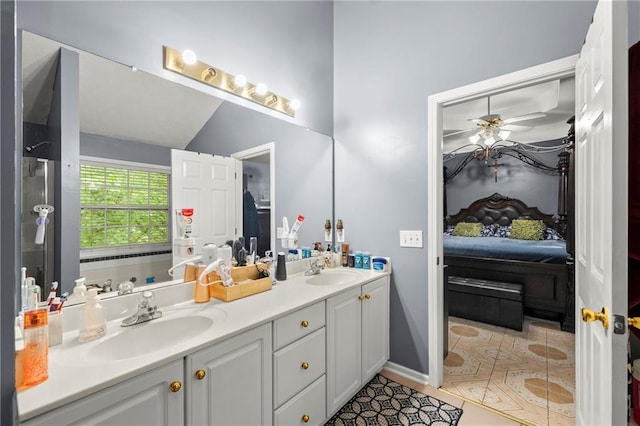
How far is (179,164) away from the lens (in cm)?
158

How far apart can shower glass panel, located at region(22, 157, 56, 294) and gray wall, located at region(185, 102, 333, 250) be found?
63 cm

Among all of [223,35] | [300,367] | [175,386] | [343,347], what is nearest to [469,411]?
[343,347]

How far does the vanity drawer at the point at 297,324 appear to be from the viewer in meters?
1.36

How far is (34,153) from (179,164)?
567mm

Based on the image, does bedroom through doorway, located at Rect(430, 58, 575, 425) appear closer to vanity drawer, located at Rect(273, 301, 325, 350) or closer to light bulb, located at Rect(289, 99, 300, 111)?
vanity drawer, located at Rect(273, 301, 325, 350)

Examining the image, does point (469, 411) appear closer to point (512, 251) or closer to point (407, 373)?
point (407, 373)

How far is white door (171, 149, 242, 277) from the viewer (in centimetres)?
157

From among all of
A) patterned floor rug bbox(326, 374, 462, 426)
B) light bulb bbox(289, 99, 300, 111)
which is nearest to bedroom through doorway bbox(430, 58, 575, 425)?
patterned floor rug bbox(326, 374, 462, 426)

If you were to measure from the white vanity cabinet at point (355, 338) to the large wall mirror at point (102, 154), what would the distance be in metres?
0.98

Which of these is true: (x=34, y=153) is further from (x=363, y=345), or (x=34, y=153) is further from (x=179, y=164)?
(x=363, y=345)

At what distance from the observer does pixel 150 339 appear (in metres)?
1.24

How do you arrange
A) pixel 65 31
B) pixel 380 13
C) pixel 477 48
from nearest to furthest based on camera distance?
pixel 65 31 < pixel 477 48 < pixel 380 13

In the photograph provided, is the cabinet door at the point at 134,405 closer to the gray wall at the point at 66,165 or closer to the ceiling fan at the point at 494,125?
the gray wall at the point at 66,165

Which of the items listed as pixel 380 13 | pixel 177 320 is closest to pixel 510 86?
pixel 380 13
